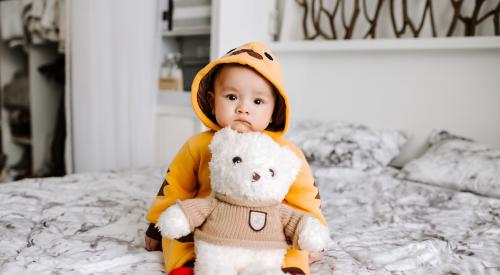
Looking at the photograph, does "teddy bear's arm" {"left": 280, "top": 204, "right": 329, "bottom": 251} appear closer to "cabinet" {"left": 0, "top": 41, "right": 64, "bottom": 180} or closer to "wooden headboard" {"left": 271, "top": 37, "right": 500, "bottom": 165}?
"wooden headboard" {"left": 271, "top": 37, "right": 500, "bottom": 165}

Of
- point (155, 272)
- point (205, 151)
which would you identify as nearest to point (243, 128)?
point (205, 151)

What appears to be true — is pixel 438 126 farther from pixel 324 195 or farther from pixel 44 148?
pixel 44 148

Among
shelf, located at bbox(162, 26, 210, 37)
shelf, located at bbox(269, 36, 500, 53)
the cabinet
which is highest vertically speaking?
shelf, located at bbox(162, 26, 210, 37)

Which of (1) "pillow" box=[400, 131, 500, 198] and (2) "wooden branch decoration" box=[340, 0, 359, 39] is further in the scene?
(2) "wooden branch decoration" box=[340, 0, 359, 39]

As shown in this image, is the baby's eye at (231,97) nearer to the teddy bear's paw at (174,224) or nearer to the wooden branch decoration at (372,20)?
the teddy bear's paw at (174,224)

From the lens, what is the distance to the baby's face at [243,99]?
81 cm

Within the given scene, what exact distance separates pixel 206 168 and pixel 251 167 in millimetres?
200

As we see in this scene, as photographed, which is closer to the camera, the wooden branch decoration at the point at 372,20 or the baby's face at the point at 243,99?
the baby's face at the point at 243,99

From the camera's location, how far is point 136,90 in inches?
83.3

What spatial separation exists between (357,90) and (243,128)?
1.41 metres

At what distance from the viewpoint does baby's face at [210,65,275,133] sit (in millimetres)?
806

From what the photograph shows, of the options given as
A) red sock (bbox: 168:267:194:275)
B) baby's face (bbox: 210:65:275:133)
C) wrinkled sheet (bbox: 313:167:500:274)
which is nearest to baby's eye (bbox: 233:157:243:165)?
baby's face (bbox: 210:65:275:133)

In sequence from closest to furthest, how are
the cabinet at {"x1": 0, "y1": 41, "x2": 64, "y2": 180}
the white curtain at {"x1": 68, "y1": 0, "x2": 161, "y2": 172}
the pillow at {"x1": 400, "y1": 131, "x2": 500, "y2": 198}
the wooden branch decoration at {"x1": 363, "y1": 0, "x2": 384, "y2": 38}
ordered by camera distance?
the pillow at {"x1": 400, "y1": 131, "x2": 500, "y2": 198} < the wooden branch decoration at {"x1": 363, "y1": 0, "x2": 384, "y2": 38} < the white curtain at {"x1": 68, "y1": 0, "x2": 161, "y2": 172} < the cabinet at {"x1": 0, "y1": 41, "x2": 64, "y2": 180}

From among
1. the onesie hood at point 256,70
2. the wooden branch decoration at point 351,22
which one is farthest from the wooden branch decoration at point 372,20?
the onesie hood at point 256,70
